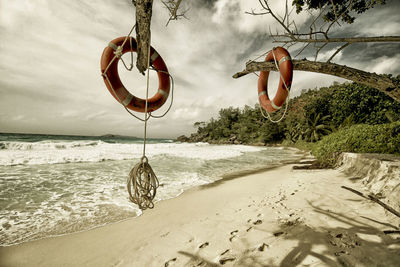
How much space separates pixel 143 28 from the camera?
1660 mm

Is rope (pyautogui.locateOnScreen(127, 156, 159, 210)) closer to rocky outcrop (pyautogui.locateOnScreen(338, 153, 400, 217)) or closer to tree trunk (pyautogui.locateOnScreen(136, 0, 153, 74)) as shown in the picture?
tree trunk (pyautogui.locateOnScreen(136, 0, 153, 74))

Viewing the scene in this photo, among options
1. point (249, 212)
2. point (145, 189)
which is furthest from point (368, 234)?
point (145, 189)

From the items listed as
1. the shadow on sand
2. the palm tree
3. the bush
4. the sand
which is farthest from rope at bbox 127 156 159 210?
the palm tree

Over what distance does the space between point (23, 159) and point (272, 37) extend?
9.94 metres

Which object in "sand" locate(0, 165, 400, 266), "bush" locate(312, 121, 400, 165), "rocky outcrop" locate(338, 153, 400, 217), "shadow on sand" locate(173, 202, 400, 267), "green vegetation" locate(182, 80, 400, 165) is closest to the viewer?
"shadow on sand" locate(173, 202, 400, 267)

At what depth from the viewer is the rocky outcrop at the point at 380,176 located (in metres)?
2.22

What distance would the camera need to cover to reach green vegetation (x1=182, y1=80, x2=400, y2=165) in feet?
16.5

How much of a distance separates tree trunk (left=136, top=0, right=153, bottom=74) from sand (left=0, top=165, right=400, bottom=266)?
7.11 ft

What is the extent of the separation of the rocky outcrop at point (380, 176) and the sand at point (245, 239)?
11.3 inches

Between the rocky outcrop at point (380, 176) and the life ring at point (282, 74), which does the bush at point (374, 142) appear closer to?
the rocky outcrop at point (380, 176)

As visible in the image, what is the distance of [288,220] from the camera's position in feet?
6.96

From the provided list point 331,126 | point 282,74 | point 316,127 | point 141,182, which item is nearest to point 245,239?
point 141,182

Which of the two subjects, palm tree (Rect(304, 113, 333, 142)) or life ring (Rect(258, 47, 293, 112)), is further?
palm tree (Rect(304, 113, 333, 142))

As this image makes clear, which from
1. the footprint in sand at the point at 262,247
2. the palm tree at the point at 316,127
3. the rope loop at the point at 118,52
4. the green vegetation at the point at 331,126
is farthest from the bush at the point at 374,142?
the palm tree at the point at 316,127
